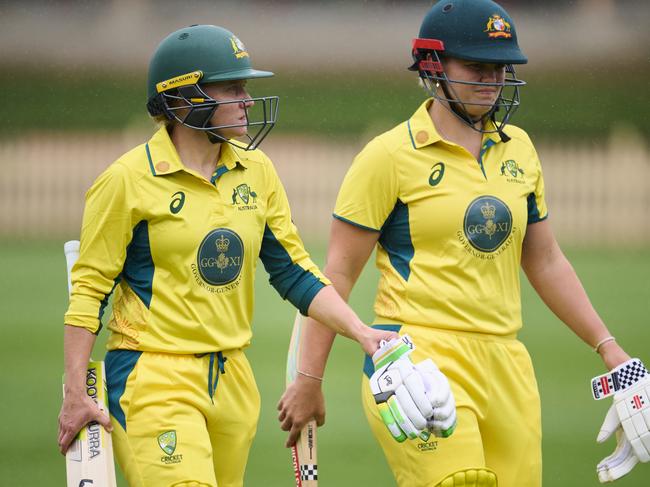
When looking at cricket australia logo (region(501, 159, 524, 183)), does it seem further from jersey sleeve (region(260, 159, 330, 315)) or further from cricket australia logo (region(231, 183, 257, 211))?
cricket australia logo (region(231, 183, 257, 211))

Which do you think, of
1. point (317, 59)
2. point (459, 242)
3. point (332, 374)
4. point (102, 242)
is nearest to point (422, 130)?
point (459, 242)

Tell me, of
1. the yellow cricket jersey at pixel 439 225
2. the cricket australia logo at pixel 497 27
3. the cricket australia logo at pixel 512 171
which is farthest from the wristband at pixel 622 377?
the cricket australia logo at pixel 497 27

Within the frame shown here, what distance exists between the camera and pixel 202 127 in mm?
3367

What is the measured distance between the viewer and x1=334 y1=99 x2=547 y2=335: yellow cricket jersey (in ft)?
11.4

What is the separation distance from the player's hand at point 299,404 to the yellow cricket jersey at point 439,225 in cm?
30

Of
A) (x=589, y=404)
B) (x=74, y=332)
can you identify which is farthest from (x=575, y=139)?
(x=74, y=332)

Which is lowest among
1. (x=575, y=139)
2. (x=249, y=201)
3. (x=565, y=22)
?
(x=575, y=139)

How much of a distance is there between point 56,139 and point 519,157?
951 centimetres

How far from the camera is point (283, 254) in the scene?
11.4ft

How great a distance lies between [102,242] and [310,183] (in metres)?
8.52

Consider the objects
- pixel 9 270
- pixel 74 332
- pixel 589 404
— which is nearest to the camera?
pixel 74 332

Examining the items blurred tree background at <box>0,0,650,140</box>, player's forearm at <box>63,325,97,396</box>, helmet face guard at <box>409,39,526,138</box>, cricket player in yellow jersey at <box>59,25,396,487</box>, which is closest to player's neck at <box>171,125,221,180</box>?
cricket player in yellow jersey at <box>59,25,396,487</box>

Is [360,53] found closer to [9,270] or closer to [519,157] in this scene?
[9,270]

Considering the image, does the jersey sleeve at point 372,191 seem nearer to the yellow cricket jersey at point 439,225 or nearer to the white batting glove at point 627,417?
the yellow cricket jersey at point 439,225
